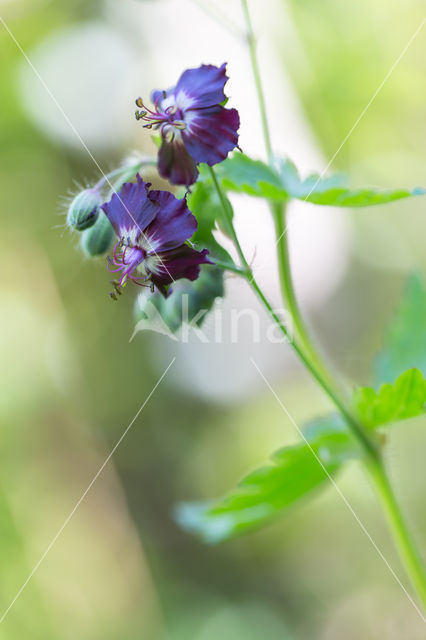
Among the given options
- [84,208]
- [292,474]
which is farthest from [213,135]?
[292,474]

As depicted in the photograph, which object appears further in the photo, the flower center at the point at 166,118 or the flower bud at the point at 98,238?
the flower bud at the point at 98,238

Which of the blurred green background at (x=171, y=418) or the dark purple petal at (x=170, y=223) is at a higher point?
the dark purple petal at (x=170, y=223)

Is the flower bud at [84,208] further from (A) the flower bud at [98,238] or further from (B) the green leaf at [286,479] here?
(B) the green leaf at [286,479]

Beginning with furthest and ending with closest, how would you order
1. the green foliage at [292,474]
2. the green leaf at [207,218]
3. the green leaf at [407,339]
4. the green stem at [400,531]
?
the green leaf at [407,339] → the green foliage at [292,474] → the green stem at [400,531] → the green leaf at [207,218]

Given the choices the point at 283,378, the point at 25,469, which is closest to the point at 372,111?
the point at 283,378

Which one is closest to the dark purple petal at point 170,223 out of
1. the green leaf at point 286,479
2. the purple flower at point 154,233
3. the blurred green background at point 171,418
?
the purple flower at point 154,233

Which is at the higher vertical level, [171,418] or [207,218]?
[207,218]

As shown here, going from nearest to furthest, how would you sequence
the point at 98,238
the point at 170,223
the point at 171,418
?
the point at 170,223
the point at 98,238
the point at 171,418

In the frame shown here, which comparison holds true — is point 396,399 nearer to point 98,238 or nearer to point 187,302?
point 187,302
